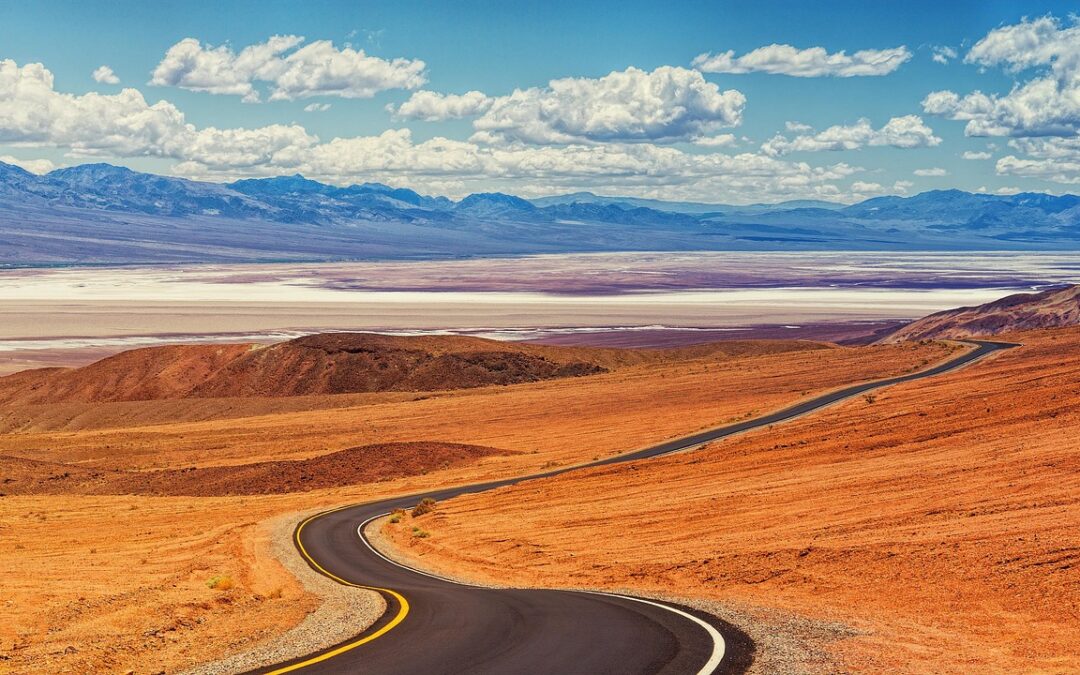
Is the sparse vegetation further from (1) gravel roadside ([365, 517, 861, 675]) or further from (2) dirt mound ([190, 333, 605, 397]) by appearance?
(2) dirt mound ([190, 333, 605, 397])

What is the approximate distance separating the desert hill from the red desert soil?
48.9m

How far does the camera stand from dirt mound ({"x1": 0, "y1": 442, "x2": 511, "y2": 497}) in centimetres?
4691

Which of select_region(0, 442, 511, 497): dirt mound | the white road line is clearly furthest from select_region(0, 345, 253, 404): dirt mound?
the white road line

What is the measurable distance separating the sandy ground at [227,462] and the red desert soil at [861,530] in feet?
21.3

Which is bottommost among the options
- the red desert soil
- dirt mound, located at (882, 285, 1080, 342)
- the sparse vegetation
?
the sparse vegetation

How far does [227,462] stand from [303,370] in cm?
3727

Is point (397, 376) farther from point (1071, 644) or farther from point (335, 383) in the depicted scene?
point (1071, 644)

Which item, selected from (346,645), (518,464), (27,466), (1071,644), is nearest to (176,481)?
(27,466)

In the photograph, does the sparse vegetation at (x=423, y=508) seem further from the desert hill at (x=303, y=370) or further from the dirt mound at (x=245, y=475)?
the desert hill at (x=303, y=370)

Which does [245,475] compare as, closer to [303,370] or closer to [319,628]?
[319,628]

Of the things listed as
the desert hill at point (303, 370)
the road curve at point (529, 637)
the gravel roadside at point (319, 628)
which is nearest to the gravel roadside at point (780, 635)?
the road curve at point (529, 637)

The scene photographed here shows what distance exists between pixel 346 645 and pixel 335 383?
261 ft

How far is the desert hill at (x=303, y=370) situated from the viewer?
91750mm

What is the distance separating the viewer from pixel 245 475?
161ft
